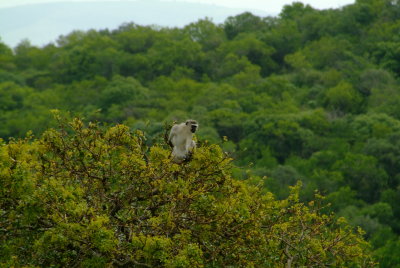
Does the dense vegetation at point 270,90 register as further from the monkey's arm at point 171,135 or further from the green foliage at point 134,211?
the monkey's arm at point 171,135

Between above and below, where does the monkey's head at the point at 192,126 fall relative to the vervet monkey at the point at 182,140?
above

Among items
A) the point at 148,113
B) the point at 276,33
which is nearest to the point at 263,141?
the point at 148,113

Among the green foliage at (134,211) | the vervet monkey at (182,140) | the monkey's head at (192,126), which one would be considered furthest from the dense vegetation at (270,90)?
the vervet monkey at (182,140)

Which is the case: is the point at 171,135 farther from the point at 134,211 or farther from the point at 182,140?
the point at 134,211

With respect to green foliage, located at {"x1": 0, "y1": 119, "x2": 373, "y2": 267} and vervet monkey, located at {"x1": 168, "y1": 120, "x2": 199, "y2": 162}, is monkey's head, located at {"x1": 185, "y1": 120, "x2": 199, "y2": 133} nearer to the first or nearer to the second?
vervet monkey, located at {"x1": 168, "y1": 120, "x2": 199, "y2": 162}

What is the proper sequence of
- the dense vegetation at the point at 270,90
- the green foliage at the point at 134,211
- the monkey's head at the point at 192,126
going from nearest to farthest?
the green foliage at the point at 134,211, the monkey's head at the point at 192,126, the dense vegetation at the point at 270,90

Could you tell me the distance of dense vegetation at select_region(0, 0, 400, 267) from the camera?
2640 inches

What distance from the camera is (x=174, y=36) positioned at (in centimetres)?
12425

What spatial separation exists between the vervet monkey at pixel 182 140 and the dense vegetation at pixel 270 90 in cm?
2713

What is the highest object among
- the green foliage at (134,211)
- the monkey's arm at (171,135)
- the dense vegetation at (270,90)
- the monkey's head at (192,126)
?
the monkey's head at (192,126)

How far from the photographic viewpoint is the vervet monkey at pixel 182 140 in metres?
12.1

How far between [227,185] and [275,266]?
1.33 m

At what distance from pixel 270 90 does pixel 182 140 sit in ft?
285

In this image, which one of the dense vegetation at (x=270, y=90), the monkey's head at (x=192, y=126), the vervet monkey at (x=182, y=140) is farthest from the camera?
the dense vegetation at (x=270, y=90)
